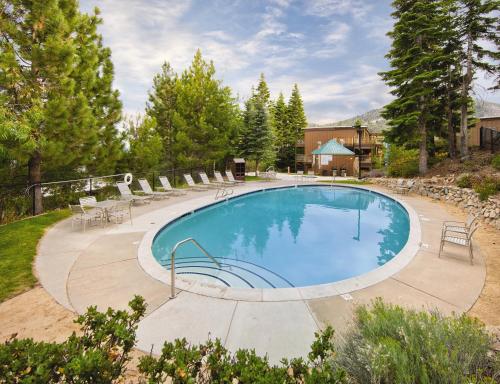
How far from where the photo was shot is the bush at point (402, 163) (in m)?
18.4

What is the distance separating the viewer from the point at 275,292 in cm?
458

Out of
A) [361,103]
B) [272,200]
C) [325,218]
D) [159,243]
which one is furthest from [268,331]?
[361,103]

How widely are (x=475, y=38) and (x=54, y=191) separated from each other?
23.3 m

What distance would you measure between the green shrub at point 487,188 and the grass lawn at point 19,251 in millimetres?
13949

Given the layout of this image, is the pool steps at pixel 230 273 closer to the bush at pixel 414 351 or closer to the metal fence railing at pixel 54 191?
the bush at pixel 414 351

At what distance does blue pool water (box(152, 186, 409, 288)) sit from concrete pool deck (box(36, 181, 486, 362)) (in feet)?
4.74

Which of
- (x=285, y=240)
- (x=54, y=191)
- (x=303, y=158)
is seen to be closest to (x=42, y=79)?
(x=54, y=191)

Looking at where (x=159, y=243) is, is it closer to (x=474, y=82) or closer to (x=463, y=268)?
(x=463, y=268)

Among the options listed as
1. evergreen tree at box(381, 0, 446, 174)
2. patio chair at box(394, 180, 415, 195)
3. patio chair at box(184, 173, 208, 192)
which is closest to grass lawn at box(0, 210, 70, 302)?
patio chair at box(184, 173, 208, 192)

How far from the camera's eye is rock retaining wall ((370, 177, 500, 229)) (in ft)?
29.8

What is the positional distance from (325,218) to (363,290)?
24.2 feet

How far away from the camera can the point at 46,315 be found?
12.8ft

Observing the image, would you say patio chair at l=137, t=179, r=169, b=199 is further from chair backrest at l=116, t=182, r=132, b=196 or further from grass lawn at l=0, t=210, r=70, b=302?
grass lawn at l=0, t=210, r=70, b=302

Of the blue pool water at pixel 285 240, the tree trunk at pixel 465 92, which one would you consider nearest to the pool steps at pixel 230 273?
the blue pool water at pixel 285 240
